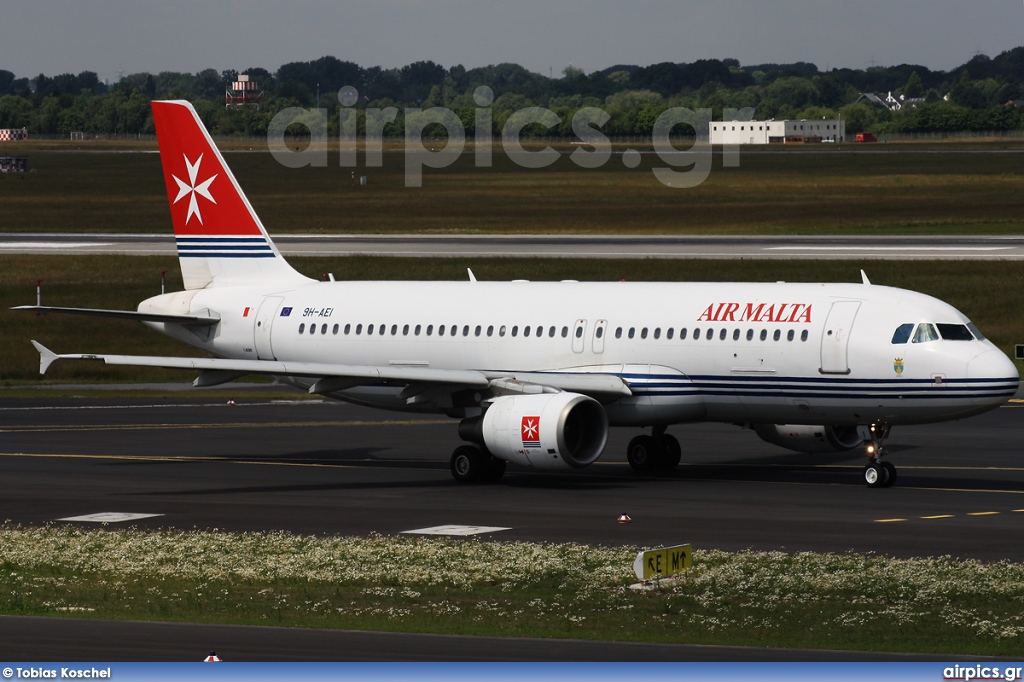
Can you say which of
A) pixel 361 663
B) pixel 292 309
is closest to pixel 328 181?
pixel 292 309

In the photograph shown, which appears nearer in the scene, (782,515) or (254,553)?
(254,553)

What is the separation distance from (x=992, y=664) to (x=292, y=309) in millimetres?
28856

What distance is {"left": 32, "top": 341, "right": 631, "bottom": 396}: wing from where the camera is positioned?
38344 mm

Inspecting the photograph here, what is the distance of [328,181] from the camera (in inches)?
7190

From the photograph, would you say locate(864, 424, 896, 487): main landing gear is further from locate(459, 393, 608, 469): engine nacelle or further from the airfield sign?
the airfield sign

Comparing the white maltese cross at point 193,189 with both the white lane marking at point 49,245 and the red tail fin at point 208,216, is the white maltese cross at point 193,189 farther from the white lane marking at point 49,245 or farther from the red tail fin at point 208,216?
the white lane marking at point 49,245

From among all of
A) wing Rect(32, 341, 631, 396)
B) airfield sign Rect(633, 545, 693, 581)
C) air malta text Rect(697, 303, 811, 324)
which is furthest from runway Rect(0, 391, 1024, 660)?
air malta text Rect(697, 303, 811, 324)

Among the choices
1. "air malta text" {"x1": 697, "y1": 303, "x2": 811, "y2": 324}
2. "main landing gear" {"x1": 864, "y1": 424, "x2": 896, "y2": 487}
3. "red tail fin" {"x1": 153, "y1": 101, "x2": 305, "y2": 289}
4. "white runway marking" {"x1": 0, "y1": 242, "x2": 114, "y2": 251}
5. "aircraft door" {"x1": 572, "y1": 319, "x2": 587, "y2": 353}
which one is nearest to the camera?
"main landing gear" {"x1": 864, "y1": 424, "x2": 896, "y2": 487}

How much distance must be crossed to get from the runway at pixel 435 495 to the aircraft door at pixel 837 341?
279 centimetres

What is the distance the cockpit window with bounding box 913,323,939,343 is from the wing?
22.3 ft

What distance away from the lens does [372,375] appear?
127 ft

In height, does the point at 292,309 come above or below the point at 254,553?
above

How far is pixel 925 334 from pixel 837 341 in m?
1.95

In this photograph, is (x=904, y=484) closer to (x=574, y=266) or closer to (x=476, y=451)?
(x=476, y=451)
